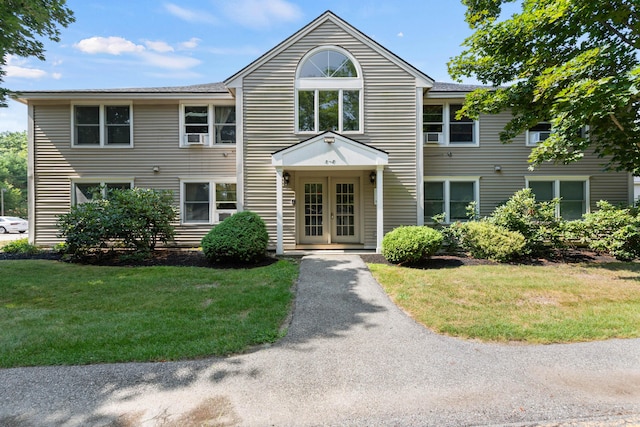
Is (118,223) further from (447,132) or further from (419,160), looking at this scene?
(447,132)

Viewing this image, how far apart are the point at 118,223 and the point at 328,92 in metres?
7.50

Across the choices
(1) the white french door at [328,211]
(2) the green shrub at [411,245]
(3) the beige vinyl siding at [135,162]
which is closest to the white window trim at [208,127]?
(3) the beige vinyl siding at [135,162]

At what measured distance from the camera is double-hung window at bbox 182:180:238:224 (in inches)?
446

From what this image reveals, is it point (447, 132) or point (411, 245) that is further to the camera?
point (447, 132)

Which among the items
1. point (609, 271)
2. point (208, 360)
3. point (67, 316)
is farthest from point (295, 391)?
point (609, 271)

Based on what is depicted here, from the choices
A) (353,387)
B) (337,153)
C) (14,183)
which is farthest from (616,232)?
(14,183)

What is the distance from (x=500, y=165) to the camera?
1121cm

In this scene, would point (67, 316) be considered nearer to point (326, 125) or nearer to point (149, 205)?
point (149, 205)

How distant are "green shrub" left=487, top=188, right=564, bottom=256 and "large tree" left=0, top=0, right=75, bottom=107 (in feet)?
43.3

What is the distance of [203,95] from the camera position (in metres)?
11.0

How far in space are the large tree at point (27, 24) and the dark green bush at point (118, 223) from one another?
13.7 ft

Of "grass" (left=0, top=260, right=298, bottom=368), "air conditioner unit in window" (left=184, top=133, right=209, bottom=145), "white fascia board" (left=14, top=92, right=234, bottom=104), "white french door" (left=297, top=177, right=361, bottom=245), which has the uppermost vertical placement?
"white fascia board" (left=14, top=92, right=234, bottom=104)

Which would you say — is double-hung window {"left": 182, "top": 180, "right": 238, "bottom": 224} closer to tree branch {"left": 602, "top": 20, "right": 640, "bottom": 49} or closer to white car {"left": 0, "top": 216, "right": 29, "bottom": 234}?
tree branch {"left": 602, "top": 20, "right": 640, "bottom": 49}

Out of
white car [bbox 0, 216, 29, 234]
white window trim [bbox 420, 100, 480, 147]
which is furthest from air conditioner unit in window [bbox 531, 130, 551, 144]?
white car [bbox 0, 216, 29, 234]
